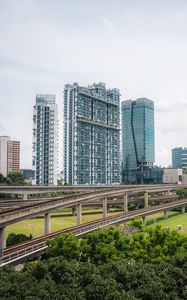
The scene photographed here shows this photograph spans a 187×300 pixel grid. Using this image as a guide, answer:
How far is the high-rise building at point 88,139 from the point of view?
176 metres

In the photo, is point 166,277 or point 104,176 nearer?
point 166,277

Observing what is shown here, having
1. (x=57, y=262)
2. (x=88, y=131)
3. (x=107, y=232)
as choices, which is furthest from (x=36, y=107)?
(x=57, y=262)

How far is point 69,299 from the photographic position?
69.6 ft

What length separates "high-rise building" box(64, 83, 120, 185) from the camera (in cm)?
17588

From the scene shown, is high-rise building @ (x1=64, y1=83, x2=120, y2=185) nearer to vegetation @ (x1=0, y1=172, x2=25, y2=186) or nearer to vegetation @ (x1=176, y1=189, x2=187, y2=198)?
vegetation @ (x1=0, y1=172, x2=25, y2=186)

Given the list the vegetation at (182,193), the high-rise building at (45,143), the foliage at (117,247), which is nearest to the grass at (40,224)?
the foliage at (117,247)

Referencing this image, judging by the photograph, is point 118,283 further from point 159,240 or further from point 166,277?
point 159,240

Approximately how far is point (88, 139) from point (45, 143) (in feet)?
107

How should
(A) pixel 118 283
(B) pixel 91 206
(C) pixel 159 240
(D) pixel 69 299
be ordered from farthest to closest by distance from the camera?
(B) pixel 91 206
(C) pixel 159 240
(A) pixel 118 283
(D) pixel 69 299

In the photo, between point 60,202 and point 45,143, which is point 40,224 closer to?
point 60,202

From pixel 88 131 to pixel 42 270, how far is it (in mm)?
158125

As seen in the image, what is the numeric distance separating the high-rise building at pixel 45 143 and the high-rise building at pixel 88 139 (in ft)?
59.0

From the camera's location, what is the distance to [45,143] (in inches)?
6206

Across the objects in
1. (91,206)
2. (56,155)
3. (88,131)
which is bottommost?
(91,206)
